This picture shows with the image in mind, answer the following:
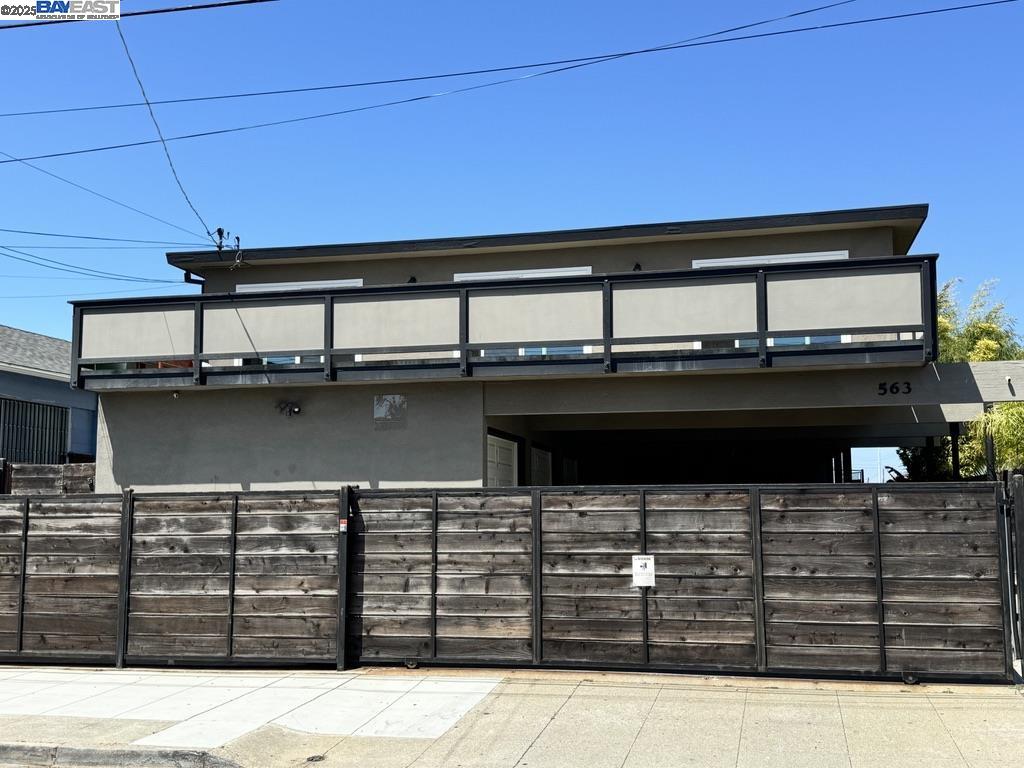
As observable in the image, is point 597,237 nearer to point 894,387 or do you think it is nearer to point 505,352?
point 505,352

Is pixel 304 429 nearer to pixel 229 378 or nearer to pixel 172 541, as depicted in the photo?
pixel 229 378

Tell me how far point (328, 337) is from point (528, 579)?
5.73 meters

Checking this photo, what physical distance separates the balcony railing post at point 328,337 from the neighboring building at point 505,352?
2 centimetres

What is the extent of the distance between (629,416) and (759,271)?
401 cm

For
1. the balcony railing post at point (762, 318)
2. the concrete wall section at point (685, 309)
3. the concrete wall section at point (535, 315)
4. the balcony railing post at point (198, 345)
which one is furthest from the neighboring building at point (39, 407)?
the balcony railing post at point (762, 318)

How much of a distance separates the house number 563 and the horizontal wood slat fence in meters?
4.31

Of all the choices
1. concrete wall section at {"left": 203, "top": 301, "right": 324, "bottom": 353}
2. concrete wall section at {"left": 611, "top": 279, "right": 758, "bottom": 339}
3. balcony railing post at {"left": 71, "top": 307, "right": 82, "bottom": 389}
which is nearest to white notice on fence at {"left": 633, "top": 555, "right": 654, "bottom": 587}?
concrete wall section at {"left": 611, "top": 279, "right": 758, "bottom": 339}

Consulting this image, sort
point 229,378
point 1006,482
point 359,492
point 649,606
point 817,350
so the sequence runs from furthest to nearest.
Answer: point 229,378 → point 817,350 → point 359,492 → point 649,606 → point 1006,482

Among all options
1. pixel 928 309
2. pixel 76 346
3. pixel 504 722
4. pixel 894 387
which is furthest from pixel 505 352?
pixel 76 346

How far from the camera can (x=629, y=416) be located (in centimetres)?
1631

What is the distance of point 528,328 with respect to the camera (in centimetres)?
1389

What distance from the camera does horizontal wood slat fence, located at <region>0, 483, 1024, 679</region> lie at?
941cm

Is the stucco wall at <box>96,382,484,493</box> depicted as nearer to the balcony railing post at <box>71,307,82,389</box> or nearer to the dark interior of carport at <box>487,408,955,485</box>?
the balcony railing post at <box>71,307,82,389</box>

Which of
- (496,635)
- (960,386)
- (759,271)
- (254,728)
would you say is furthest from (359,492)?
(960,386)
